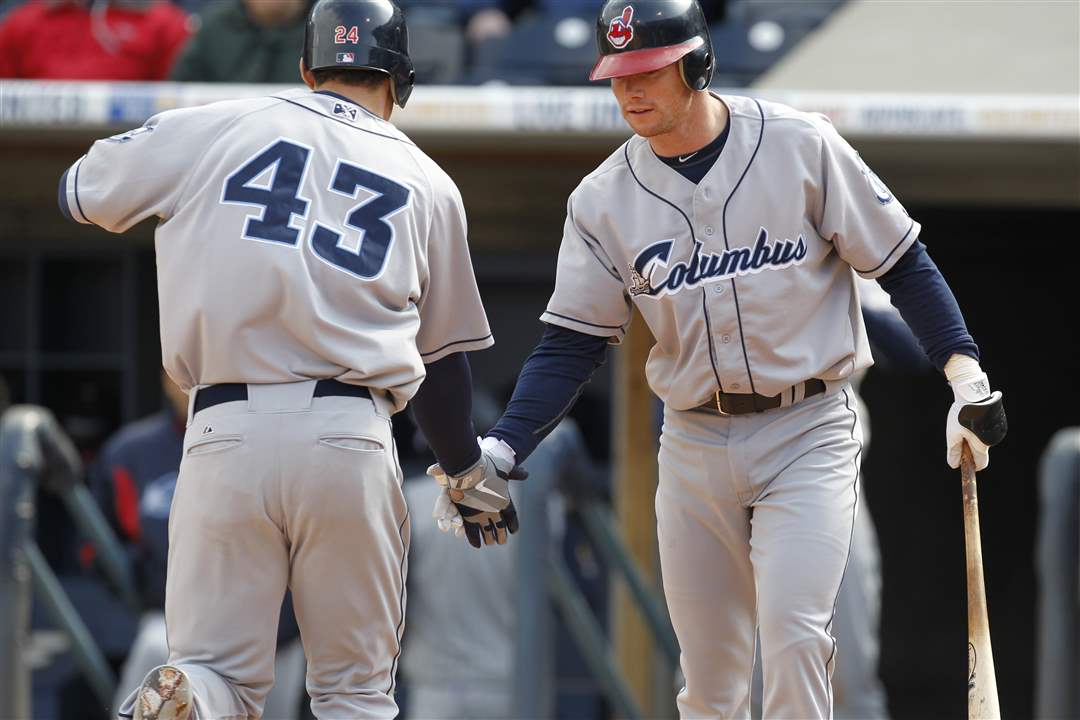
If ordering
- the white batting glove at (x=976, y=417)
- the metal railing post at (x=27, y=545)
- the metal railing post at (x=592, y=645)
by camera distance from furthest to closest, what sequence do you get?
1. the metal railing post at (x=592, y=645)
2. the metal railing post at (x=27, y=545)
3. the white batting glove at (x=976, y=417)

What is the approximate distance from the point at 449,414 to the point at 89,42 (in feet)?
13.1

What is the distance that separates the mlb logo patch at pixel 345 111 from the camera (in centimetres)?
324

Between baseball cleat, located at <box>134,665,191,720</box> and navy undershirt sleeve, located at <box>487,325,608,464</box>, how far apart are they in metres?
0.91

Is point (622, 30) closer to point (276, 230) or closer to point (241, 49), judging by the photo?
point (276, 230)

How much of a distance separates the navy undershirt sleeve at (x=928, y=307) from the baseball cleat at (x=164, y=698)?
1562mm

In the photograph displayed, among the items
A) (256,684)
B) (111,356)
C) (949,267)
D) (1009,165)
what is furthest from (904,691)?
(256,684)

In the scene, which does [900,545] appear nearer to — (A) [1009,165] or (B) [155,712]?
(A) [1009,165]

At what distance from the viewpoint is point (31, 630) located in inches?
280

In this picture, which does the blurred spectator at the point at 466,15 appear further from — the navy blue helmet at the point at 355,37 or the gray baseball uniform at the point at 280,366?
the gray baseball uniform at the point at 280,366

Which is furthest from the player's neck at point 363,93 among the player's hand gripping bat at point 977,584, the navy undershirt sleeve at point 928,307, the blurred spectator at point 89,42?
the blurred spectator at point 89,42

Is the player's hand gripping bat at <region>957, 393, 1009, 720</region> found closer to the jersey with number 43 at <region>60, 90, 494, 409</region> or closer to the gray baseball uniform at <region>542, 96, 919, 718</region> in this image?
the gray baseball uniform at <region>542, 96, 919, 718</region>

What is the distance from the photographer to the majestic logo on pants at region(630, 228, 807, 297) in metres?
3.31

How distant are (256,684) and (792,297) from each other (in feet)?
4.12

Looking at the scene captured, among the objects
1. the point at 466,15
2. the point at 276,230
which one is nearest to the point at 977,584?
the point at 276,230
